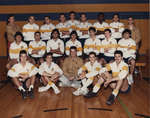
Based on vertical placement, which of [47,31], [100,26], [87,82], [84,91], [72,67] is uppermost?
[100,26]

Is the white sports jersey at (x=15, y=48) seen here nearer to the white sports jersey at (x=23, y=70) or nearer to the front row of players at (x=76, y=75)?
the front row of players at (x=76, y=75)

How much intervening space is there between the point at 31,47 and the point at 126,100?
9.32 ft

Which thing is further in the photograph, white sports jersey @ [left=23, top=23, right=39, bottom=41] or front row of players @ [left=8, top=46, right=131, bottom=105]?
white sports jersey @ [left=23, top=23, right=39, bottom=41]

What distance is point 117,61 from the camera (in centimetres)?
496

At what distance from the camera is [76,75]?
18.7 feet

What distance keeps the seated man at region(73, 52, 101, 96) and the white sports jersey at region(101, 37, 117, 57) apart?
71 cm

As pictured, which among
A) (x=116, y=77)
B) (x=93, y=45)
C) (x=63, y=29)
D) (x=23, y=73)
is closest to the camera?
(x=116, y=77)

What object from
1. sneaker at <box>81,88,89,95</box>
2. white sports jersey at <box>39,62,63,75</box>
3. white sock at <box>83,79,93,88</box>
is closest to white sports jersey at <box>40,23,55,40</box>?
white sports jersey at <box>39,62,63,75</box>

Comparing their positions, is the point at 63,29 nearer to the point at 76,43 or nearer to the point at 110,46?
the point at 76,43

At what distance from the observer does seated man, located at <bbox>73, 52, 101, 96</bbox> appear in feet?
16.7

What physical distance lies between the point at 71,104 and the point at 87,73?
1.02 metres

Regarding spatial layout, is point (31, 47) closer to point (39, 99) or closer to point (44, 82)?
point (44, 82)

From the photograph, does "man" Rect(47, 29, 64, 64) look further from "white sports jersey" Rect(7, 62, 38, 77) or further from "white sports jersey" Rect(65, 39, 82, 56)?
"white sports jersey" Rect(7, 62, 38, 77)

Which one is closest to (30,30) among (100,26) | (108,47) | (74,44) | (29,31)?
(29,31)
